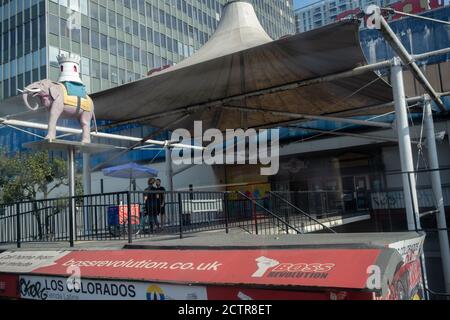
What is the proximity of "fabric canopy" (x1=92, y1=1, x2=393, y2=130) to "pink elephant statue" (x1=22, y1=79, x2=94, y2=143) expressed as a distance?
2751mm

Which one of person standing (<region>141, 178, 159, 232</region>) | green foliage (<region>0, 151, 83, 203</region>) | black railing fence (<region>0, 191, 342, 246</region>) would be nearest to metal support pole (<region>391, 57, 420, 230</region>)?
black railing fence (<region>0, 191, 342, 246</region>)

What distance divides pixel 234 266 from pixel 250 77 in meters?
7.75

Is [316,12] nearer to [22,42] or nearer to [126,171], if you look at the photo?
[22,42]

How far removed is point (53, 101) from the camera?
9.30m

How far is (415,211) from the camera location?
9.50 meters

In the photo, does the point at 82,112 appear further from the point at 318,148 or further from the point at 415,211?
the point at 318,148

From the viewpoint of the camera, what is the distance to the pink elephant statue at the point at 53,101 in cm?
913

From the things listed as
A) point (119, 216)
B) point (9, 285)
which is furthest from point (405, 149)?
point (9, 285)

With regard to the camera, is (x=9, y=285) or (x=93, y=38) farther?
(x=93, y=38)

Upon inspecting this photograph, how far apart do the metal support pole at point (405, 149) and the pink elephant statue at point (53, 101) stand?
7.16m

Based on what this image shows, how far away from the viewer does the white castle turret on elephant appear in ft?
30.1

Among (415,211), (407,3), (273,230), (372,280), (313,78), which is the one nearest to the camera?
(372,280)

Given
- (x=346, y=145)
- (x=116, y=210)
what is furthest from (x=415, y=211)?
(x=346, y=145)

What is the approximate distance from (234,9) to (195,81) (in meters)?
2.91
